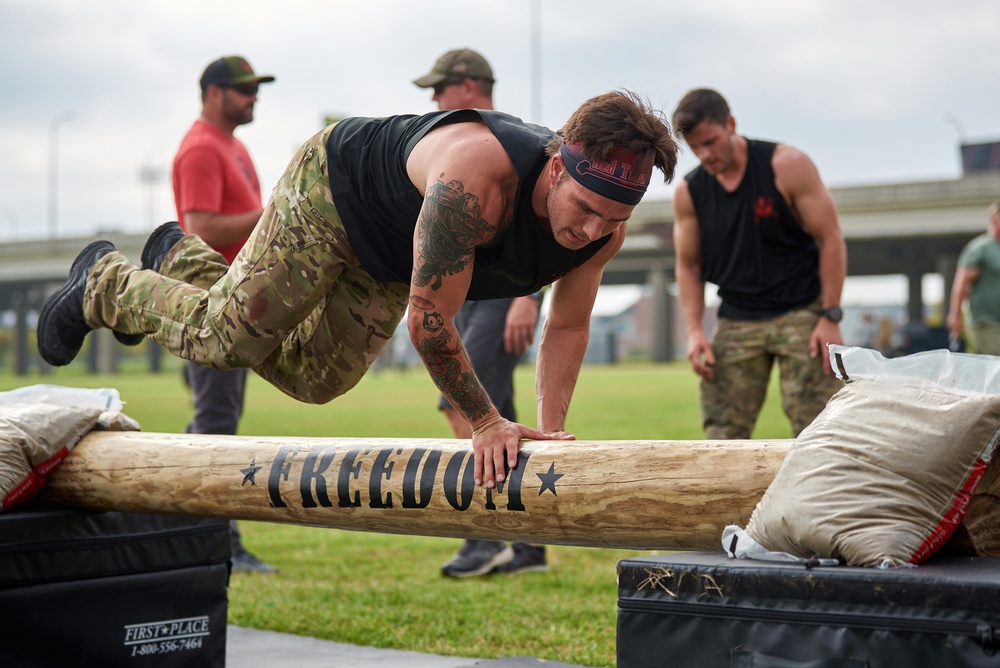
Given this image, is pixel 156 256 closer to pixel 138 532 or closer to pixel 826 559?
pixel 138 532

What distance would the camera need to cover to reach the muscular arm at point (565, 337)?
3408 millimetres

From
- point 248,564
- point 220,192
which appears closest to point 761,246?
point 220,192

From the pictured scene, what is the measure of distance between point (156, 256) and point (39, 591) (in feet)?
4.72

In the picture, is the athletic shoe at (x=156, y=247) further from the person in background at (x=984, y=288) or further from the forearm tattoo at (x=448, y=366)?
the person in background at (x=984, y=288)

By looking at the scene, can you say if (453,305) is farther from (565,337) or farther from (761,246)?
(761,246)

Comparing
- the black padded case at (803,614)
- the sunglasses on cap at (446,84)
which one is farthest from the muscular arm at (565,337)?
the sunglasses on cap at (446,84)

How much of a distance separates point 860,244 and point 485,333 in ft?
134

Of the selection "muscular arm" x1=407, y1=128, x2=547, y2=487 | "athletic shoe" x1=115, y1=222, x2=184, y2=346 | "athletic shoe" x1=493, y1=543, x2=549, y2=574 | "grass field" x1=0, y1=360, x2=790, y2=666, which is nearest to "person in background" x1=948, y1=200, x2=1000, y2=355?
"grass field" x1=0, y1=360, x2=790, y2=666

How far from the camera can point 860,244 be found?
141 ft

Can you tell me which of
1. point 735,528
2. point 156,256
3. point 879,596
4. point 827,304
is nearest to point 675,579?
point 735,528

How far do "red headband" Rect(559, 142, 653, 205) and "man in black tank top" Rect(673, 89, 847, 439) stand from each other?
7.88 ft

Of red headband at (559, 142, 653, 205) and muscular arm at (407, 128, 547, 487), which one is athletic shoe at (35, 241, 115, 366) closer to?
muscular arm at (407, 128, 547, 487)

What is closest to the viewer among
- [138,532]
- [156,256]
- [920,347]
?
[138,532]

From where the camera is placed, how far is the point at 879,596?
1965 mm
